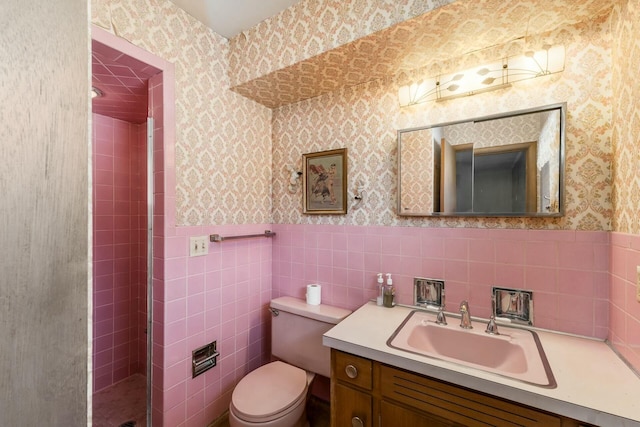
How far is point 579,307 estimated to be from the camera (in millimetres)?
1164

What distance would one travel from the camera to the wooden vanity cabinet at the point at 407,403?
871 millimetres

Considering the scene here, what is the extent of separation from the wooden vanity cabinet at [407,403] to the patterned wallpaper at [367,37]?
1416mm

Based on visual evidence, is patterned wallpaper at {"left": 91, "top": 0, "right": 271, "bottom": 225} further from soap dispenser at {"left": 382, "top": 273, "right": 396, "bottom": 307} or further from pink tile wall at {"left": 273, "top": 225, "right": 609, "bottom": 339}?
soap dispenser at {"left": 382, "top": 273, "right": 396, "bottom": 307}

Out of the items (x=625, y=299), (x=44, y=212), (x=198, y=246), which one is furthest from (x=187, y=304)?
(x=625, y=299)

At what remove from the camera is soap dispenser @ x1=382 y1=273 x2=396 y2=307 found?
1519 mm

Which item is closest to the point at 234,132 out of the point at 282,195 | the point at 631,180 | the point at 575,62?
the point at 282,195

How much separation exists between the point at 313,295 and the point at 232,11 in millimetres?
1710

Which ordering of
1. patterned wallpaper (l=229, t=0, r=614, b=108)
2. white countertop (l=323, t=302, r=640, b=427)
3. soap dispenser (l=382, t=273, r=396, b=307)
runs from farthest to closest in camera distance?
soap dispenser (l=382, t=273, r=396, b=307), patterned wallpaper (l=229, t=0, r=614, b=108), white countertop (l=323, t=302, r=640, b=427)

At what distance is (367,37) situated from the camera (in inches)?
48.4

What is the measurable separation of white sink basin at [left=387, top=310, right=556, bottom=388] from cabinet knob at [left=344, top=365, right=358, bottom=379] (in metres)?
0.18

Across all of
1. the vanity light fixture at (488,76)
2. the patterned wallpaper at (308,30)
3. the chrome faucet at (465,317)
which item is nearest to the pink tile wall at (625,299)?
the chrome faucet at (465,317)

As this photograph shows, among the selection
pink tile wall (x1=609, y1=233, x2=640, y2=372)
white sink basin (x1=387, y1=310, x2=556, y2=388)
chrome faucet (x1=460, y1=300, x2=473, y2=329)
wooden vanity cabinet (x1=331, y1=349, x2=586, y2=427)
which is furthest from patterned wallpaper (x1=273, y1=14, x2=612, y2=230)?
wooden vanity cabinet (x1=331, y1=349, x2=586, y2=427)

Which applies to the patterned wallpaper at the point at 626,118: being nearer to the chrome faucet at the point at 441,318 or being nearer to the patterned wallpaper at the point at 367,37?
the patterned wallpaper at the point at 367,37

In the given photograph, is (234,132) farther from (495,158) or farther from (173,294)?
(495,158)
